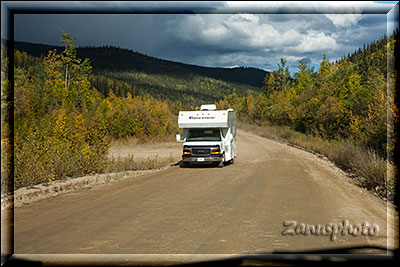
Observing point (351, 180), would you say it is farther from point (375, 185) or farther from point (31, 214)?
point (31, 214)

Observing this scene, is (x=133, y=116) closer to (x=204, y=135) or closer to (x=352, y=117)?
(x=204, y=135)

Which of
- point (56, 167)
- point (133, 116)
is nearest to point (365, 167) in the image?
point (56, 167)

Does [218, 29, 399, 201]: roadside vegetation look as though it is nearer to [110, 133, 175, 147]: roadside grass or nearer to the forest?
the forest

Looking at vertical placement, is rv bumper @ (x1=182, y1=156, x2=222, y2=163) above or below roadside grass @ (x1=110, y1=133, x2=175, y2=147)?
above

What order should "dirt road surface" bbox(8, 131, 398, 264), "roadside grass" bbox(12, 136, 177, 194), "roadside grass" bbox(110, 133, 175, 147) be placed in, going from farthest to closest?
"roadside grass" bbox(110, 133, 175, 147) → "roadside grass" bbox(12, 136, 177, 194) → "dirt road surface" bbox(8, 131, 398, 264)

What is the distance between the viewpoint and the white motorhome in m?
18.3

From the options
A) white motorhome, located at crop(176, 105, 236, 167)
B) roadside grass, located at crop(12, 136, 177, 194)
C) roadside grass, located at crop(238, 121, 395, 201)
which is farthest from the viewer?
white motorhome, located at crop(176, 105, 236, 167)

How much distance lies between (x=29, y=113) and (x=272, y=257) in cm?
1763

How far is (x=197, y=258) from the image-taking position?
5574 mm

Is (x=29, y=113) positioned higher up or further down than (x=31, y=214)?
higher up

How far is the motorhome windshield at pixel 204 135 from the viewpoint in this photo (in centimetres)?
1933

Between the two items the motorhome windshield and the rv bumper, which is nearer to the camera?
the rv bumper

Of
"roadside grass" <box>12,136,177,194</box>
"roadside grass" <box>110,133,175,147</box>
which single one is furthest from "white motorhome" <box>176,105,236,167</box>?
"roadside grass" <box>110,133,175,147</box>

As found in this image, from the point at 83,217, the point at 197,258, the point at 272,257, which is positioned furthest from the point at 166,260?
the point at 83,217
